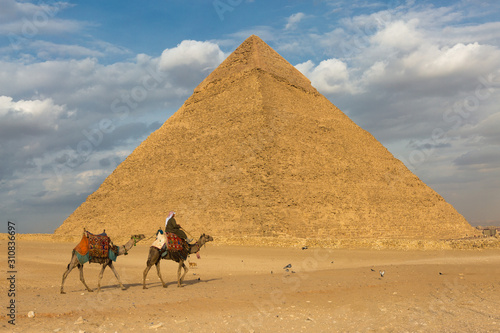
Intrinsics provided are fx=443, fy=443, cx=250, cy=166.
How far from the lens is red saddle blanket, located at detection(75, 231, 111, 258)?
10492 mm

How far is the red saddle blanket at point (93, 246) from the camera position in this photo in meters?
10.5

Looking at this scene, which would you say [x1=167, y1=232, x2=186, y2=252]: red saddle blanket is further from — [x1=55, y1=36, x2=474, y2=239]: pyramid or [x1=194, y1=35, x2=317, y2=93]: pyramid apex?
[x1=194, y1=35, x2=317, y2=93]: pyramid apex

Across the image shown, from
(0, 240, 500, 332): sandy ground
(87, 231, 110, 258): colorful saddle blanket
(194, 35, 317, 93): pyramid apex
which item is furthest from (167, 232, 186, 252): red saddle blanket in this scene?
(194, 35, 317, 93): pyramid apex

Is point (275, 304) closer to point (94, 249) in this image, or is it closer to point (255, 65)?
point (94, 249)

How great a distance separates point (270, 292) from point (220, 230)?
27.5m

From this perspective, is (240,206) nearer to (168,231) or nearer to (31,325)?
(168,231)

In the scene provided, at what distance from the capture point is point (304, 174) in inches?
1694

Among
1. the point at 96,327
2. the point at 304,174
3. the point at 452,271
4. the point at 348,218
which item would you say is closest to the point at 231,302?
the point at 96,327

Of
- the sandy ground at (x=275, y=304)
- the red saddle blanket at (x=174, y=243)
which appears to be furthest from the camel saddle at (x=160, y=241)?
the sandy ground at (x=275, y=304)

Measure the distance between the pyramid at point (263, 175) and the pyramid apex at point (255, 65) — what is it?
195 millimetres

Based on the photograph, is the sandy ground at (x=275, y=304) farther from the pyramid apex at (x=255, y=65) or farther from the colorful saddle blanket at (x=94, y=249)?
the pyramid apex at (x=255, y=65)

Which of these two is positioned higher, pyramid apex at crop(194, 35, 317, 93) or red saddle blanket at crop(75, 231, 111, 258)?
pyramid apex at crop(194, 35, 317, 93)

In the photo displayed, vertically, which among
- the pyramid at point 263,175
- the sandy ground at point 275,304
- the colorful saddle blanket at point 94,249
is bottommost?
the sandy ground at point 275,304

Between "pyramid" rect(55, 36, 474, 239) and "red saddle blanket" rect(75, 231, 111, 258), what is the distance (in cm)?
2438
